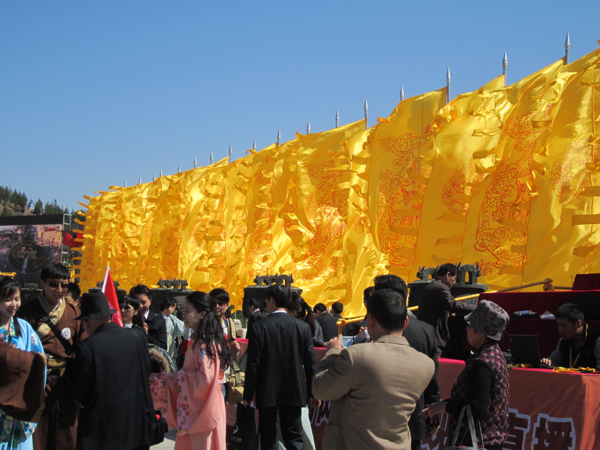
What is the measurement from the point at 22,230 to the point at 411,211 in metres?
34.0

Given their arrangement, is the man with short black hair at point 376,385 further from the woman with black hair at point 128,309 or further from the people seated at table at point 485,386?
the woman with black hair at point 128,309

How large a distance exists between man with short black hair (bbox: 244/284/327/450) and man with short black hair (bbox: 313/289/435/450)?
1.58 m

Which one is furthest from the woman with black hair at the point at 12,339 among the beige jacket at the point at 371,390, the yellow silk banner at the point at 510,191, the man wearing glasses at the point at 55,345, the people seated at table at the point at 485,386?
the yellow silk banner at the point at 510,191

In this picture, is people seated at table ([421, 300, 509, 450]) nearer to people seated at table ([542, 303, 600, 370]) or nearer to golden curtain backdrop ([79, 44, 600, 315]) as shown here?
people seated at table ([542, 303, 600, 370])

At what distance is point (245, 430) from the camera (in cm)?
416

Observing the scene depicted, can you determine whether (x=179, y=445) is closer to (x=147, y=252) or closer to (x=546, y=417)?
(x=546, y=417)

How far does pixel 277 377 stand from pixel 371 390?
70.2 inches

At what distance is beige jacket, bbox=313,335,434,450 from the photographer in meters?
2.35

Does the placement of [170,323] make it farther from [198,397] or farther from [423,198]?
[423,198]

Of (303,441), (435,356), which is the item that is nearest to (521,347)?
(435,356)

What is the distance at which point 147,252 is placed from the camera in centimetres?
2889

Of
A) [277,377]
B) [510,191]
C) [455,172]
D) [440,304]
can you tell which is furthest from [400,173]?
[277,377]

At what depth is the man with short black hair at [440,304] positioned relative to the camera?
4.49 meters

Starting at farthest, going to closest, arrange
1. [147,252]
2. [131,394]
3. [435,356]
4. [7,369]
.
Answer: [147,252]
[435,356]
[131,394]
[7,369]
